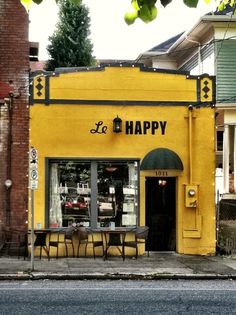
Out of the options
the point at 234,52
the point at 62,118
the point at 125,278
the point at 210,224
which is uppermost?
the point at 234,52

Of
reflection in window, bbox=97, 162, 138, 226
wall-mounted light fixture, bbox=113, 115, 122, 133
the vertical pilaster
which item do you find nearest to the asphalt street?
reflection in window, bbox=97, 162, 138, 226

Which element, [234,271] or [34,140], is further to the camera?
[34,140]

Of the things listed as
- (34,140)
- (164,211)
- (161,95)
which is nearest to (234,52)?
(161,95)

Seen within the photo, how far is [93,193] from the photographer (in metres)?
15.8

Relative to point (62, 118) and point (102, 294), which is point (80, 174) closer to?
point (62, 118)

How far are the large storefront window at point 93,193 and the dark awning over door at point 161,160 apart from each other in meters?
0.43

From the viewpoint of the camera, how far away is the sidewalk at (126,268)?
41.1 ft

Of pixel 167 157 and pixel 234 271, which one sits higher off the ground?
pixel 167 157

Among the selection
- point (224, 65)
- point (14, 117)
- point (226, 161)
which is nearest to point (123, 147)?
point (14, 117)

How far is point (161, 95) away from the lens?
1609 centimetres

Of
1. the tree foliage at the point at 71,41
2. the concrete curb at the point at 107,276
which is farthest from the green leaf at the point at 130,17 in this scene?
the tree foliage at the point at 71,41

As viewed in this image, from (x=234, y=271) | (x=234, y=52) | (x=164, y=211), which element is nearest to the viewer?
(x=234, y=271)

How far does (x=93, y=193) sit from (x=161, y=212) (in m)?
2.14

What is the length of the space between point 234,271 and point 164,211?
3623 mm
